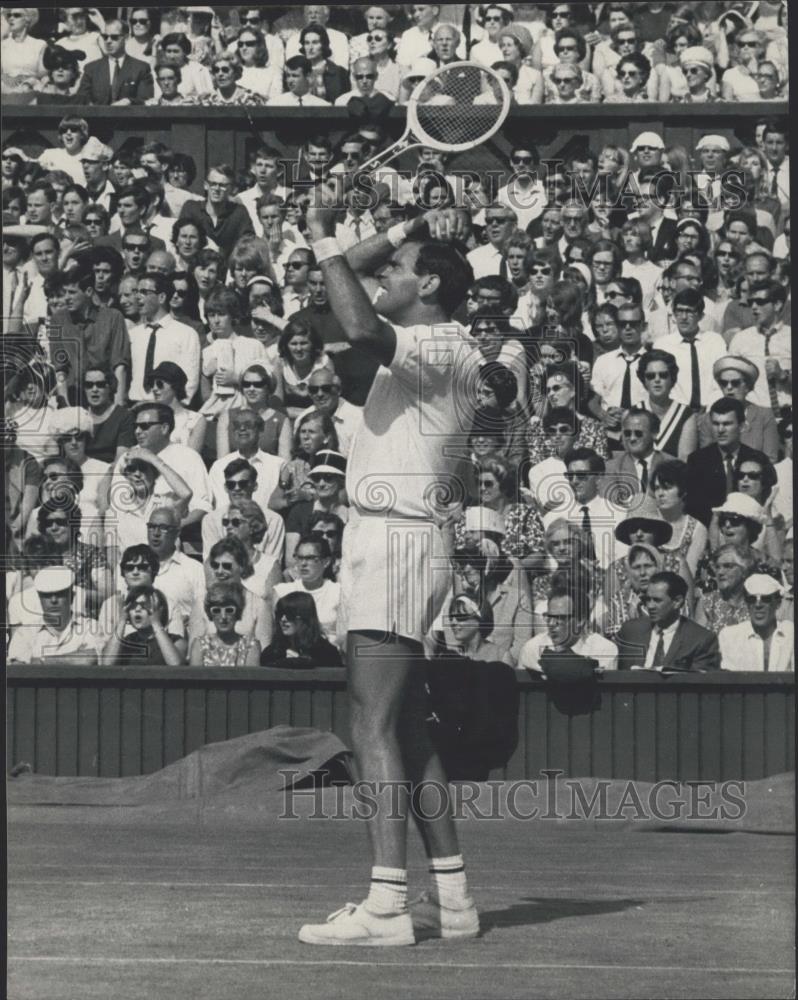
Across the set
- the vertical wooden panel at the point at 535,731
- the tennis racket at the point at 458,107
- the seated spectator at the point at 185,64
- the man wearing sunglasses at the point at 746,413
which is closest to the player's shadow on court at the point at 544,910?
the vertical wooden panel at the point at 535,731

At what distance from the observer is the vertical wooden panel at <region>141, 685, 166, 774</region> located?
6.56 meters

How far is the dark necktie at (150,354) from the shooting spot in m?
6.61

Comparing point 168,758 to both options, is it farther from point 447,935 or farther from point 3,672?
point 447,935

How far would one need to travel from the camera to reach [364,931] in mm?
5371

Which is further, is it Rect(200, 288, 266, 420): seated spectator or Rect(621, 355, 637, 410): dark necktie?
Rect(200, 288, 266, 420): seated spectator

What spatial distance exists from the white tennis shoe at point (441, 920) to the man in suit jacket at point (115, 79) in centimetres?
282

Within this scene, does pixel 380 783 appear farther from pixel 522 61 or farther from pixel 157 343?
pixel 522 61

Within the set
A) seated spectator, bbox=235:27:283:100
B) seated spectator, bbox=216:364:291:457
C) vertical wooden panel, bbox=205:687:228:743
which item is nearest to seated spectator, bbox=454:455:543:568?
seated spectator, bbox=216:364:291:457

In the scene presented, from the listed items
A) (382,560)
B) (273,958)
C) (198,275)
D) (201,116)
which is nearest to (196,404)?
(198,275)

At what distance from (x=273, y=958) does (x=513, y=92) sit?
2.82m

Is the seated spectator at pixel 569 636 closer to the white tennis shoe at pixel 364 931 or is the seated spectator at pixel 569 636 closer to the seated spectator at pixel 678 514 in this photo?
the seated spectator at pixel 678 514

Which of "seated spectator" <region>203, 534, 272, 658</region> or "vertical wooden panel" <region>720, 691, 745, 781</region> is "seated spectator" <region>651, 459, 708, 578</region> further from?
"seated spectator" <region>203, 534, 272, 658</region>

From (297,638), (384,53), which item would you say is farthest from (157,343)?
(384,53)

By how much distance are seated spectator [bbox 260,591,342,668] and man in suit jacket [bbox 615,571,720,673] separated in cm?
100
